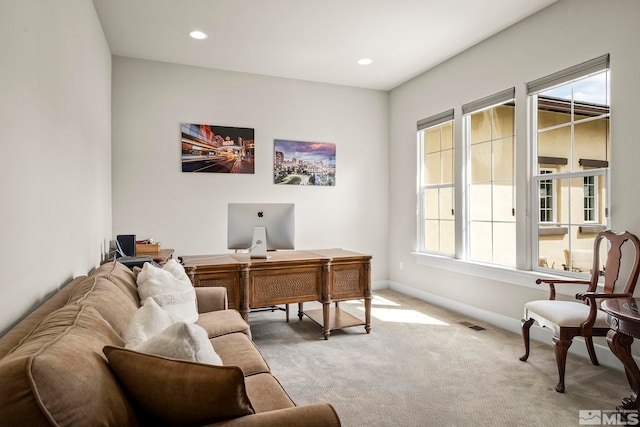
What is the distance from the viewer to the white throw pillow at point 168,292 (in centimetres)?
216

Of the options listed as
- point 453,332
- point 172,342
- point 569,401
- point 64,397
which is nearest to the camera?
point 64,397

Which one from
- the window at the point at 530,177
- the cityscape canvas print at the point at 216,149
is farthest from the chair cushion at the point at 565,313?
the cityscape canvas print at the point at 216,149

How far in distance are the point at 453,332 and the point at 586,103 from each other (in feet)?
7.67

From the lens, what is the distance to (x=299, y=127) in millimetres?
5215

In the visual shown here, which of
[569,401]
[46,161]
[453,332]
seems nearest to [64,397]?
[46,161]

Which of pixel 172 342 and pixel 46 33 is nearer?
pixel 172 342

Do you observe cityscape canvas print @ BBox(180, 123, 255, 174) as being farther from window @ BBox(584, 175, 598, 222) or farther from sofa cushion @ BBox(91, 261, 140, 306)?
window @ BBox(584, 175, 598, 222)

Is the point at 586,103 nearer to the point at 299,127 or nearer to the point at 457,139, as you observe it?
the point at 457,139

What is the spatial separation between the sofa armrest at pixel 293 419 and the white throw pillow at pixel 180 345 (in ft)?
0.70

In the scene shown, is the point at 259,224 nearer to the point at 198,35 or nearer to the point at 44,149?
the point at 44,149

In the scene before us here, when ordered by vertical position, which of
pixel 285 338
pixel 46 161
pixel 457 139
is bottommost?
pixel 285 338

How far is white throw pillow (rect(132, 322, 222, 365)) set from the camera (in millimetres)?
1189

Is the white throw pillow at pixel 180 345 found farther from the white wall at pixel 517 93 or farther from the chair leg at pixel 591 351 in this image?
the white wall at pixel 517 93

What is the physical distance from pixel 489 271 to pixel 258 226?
2405 mm
